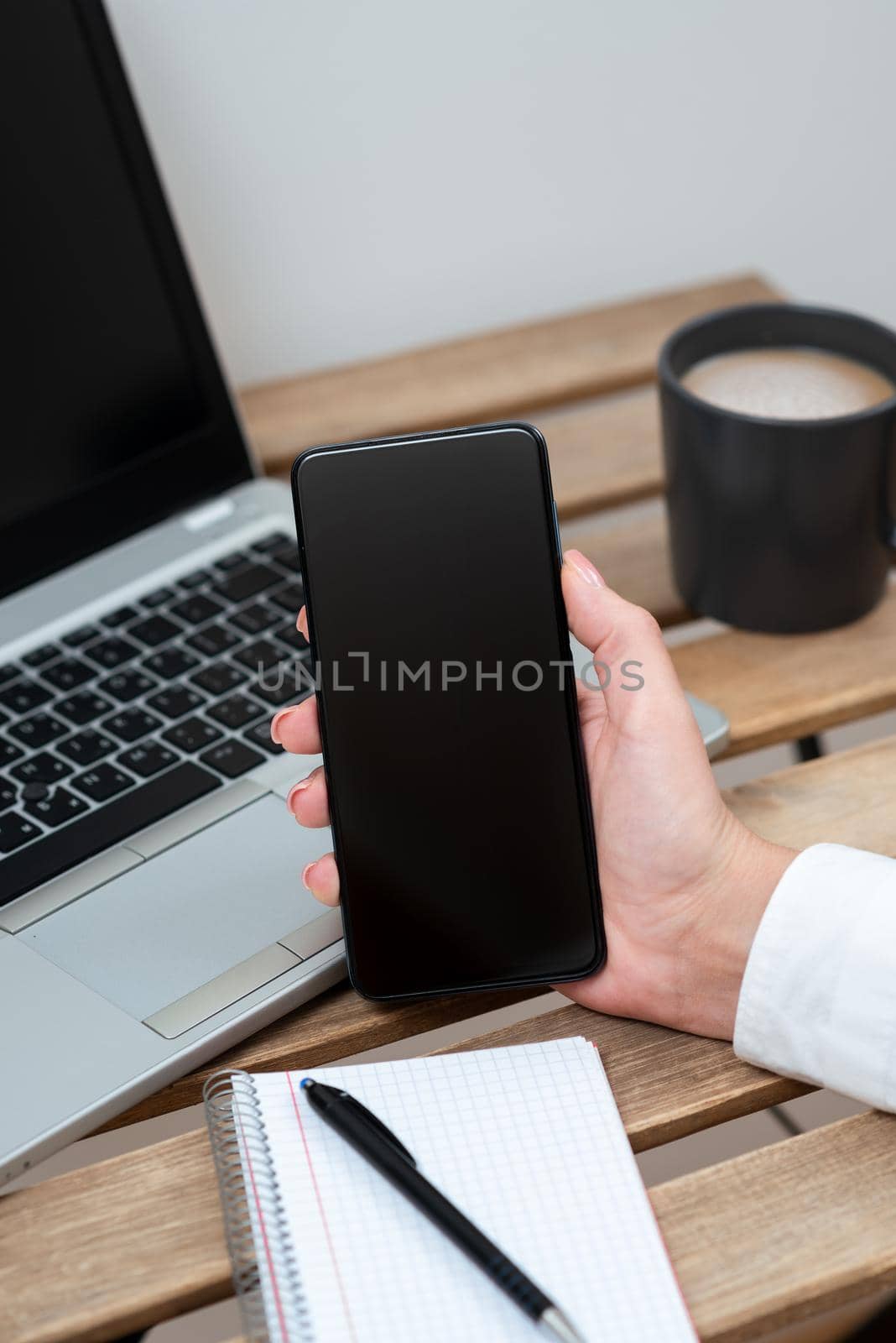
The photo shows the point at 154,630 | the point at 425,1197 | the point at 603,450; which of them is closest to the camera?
the point at 425,1197

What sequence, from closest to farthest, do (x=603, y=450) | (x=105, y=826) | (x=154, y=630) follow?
(x=105, y=826)
(x=154, y=630)
(x=603, y=450)

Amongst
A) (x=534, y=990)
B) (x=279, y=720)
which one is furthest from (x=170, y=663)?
(x=534, y=990)

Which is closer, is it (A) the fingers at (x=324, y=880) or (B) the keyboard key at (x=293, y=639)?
(A) the fingers at (x=324, y=880)

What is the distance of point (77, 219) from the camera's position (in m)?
0.65

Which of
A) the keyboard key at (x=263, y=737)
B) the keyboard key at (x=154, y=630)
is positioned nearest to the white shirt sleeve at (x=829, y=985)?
the keyboard key at (x=263, y=737)

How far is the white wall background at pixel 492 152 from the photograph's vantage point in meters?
0.76

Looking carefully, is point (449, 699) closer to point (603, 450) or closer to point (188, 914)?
point (188, 914)

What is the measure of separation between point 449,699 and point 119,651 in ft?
0.75

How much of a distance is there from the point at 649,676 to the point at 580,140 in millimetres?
504

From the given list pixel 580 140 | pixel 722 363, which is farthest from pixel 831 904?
pixel 580 140

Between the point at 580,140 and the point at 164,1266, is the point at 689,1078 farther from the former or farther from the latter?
the point at 580,140

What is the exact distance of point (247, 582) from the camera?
0.67 metres

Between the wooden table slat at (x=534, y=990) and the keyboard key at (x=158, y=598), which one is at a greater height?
the keyboard key at (x=158, y=598)

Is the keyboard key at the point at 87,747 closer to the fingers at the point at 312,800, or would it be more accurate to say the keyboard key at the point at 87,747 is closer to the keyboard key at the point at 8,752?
the keyboard key at the point at 8,752
